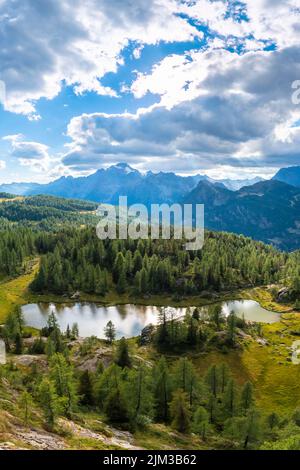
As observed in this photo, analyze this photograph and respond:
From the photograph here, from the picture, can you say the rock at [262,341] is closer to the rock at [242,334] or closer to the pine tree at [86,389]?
the rock at [242,334]

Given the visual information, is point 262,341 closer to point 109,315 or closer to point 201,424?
point 109,315

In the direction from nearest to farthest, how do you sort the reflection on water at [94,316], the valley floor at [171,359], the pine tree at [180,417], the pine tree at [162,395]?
the valley floor at [171,359], the pine tree at [180,417], the pine tree at [162,395], the reflection on water at [94,316]

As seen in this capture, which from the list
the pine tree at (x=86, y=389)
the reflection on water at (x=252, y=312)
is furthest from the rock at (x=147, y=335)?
the pine tree at (x=86, y=389)

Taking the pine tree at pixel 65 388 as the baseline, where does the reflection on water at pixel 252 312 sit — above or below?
below

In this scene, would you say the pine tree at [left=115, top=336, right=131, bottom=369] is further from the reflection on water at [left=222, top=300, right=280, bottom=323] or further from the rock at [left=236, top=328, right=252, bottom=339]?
the reflection on water at [left=222, top=300, right=280, bottom=323]

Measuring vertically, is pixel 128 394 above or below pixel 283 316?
above

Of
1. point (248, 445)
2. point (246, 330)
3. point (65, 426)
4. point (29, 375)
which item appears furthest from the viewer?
point (246, 330)
